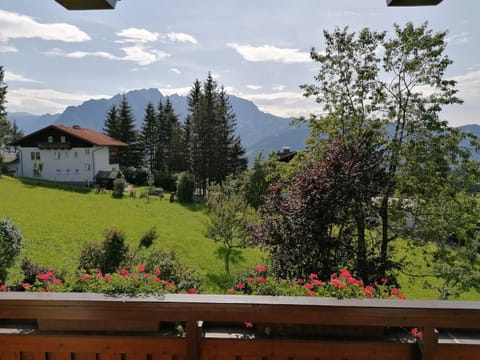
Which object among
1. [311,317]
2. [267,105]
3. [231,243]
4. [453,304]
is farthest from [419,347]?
[267,105]

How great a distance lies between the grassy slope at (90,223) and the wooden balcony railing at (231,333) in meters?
5.91

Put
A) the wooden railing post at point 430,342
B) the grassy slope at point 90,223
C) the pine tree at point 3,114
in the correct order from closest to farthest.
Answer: the wooden railing post at point 430,342
the grassy slope at point 90,223
the pine tree at point 3,114

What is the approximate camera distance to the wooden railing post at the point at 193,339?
1.88 meters

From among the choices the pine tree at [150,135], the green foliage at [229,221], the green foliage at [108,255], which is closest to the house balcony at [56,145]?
the pine tree at [150,135]

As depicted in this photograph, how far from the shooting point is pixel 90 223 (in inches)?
596

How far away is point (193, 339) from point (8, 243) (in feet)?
24.7

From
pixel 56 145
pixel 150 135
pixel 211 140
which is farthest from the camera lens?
pixel 150 135

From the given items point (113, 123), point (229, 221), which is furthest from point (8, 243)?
point (113, 123)

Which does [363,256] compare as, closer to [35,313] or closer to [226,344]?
[226,344]

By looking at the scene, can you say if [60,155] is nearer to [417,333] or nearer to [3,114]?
[3,114]

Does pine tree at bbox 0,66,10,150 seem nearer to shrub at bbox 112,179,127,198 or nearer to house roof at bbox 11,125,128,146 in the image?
house roof at bbox 11,125,128,146

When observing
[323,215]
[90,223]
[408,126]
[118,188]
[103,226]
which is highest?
[408,126]

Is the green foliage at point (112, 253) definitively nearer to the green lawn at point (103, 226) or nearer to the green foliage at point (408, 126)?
the green lawn at point (103, 226)

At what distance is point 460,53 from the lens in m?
6.71
